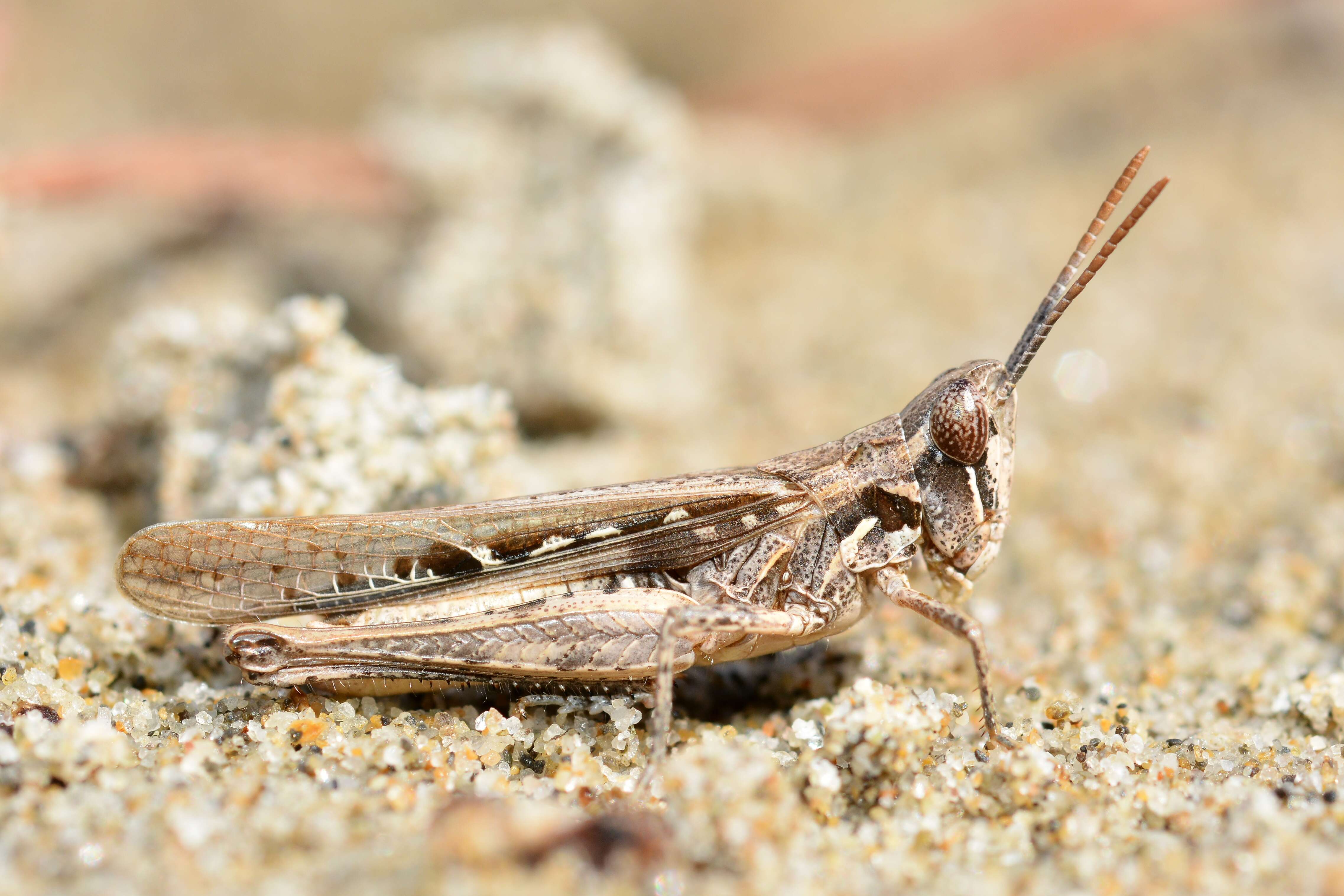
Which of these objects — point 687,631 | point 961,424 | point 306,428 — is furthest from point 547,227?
point 687,631

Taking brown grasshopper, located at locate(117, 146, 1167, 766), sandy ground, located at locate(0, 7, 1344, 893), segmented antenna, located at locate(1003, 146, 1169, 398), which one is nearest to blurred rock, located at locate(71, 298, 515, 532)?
sandy ground, located at locate(0, 7, 1344, 893)

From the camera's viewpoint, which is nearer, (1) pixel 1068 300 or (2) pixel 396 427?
(1) pixel 1068 300

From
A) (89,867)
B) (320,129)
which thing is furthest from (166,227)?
(89,867)

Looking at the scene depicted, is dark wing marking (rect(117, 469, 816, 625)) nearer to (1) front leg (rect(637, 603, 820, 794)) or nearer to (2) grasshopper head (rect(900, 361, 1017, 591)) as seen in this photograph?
(1) front leg (rect(637, 603, 820, 794))

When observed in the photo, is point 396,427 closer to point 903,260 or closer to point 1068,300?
point 1068,300

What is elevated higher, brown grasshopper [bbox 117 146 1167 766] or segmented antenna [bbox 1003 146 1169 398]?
segmented antenna [bbox 1003 146 1169 398]

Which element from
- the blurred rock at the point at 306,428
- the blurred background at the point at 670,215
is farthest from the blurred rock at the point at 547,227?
the blurred rock at the point at 306,428

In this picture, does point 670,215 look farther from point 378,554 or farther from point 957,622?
point 957,622
